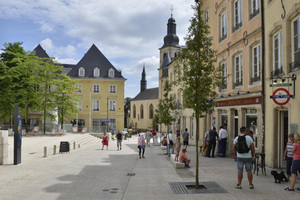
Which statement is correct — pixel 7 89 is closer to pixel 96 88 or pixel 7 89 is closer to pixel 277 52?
pixel 96 88

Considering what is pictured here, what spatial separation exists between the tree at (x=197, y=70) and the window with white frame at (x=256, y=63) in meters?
5.59

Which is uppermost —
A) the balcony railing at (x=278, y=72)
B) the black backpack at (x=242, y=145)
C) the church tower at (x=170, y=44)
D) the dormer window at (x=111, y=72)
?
the church tower at (x=170, y=44)

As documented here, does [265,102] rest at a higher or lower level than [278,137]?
higher

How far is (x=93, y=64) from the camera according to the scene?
55688mm

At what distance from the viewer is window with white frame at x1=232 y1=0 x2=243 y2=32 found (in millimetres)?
16281

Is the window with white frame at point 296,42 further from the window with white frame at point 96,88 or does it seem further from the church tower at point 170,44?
the church tower at point 170,44

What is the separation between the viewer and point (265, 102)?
12664mm

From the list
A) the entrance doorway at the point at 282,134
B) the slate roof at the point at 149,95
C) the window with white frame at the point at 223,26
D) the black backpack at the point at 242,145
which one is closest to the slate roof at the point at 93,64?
the slate roof at the point at 149,95

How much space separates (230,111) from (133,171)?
790 cm

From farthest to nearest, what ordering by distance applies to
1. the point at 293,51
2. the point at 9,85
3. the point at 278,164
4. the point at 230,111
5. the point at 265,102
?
the point at 9,85, the point at 230,111, the point at 265,102, the point at 278,164, the point at 293,51

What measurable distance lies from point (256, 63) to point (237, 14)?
13.7 feet

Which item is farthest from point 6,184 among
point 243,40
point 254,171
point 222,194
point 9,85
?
point 9,85

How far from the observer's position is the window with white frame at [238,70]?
16.2m

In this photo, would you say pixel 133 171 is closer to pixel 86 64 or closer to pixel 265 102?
pixel 265 102
